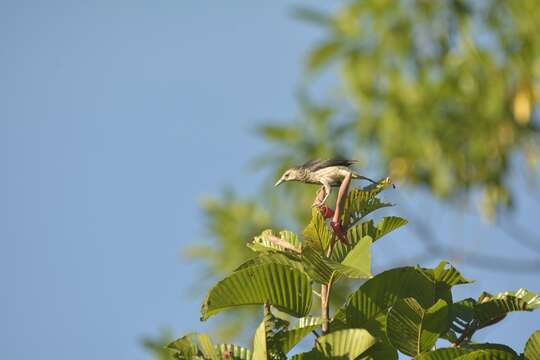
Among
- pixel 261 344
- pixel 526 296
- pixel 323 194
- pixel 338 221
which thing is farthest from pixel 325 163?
pixel 261 344

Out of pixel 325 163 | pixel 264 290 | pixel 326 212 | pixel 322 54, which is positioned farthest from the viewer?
pixel 322 54

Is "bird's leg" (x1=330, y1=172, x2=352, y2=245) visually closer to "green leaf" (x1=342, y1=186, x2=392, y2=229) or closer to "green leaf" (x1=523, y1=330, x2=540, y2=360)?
"green leaf" (x1=342, y1=186, x2=392, y2=229)

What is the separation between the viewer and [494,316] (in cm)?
373

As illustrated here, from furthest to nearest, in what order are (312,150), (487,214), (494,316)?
(487,214)
(312,150)
(494,316)

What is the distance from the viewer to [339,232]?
3.71 metres

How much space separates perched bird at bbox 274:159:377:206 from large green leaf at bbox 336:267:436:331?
0.64 m

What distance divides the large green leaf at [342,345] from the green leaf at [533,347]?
0.50 metres

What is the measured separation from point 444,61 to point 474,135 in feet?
5.21

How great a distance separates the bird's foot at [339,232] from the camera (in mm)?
3688

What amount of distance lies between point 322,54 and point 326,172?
49.0ft

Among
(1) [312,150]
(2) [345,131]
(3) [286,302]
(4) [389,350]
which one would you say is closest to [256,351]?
(3) [286,302]

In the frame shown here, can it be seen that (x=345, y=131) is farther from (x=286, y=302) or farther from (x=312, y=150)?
(x=286, y=302)

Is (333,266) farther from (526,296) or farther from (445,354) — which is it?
(526,296)

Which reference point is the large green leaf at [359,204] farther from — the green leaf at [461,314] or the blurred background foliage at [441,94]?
the blurred background foliage at [441,94]
